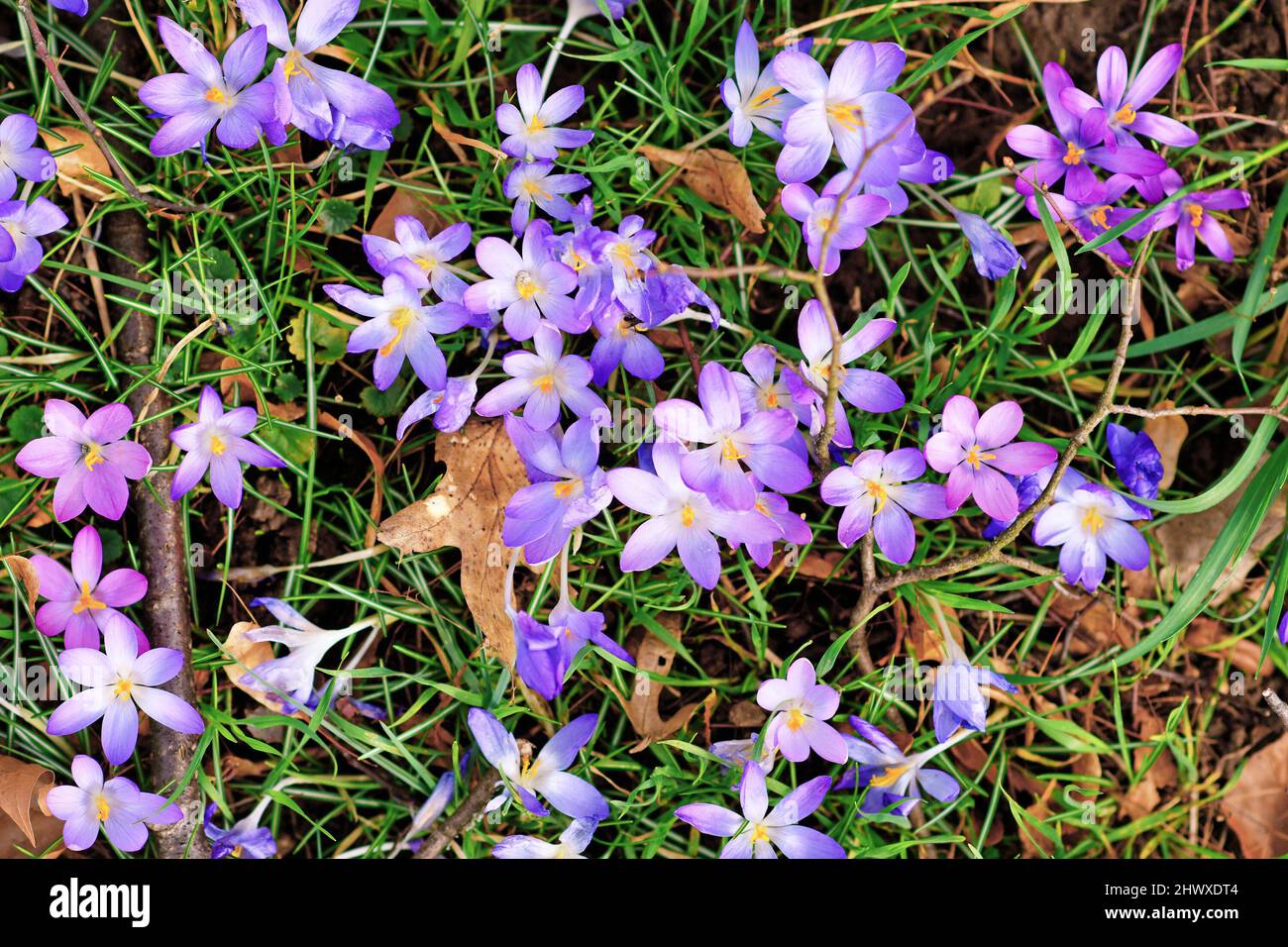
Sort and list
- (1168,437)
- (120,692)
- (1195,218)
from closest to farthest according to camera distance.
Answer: (120,692), (1195,218), (1168,437)

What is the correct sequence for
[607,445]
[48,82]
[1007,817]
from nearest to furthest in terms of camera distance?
1. [48,82]
2. [607,445]
3. [1007,817]

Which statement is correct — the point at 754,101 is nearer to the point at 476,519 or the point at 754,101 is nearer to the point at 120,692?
the point at 476,519

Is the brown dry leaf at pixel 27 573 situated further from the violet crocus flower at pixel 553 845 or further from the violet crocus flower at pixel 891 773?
the violet crocus flower at pixel 891 773

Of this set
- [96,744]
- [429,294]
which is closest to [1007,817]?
[429,294]

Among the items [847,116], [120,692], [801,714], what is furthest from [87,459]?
[847,116]

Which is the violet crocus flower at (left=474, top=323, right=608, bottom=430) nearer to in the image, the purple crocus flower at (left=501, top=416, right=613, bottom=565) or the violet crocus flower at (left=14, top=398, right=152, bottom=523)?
the purple crocus flower at (left=501, top=416, right=613, bottom=565)

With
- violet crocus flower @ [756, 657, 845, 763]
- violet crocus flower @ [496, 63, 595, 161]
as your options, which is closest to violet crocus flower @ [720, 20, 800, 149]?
violet crocus flower @ [496, 63, 595, 161]
